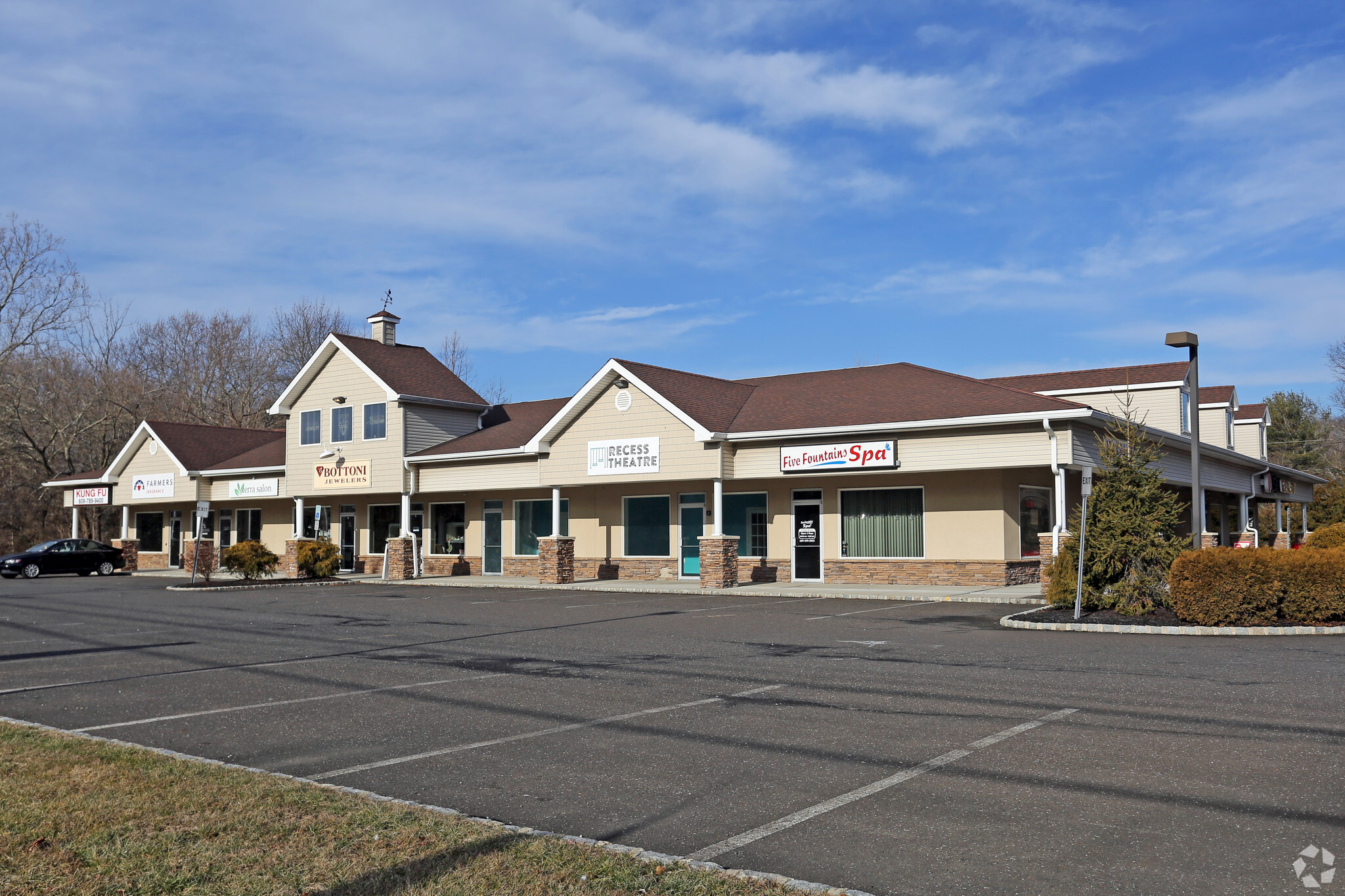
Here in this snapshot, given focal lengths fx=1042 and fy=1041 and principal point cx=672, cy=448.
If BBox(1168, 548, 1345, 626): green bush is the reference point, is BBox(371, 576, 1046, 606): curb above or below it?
below

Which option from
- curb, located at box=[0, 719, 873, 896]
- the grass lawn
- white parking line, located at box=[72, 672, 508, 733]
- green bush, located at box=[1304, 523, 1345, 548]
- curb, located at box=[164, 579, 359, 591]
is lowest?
curb, located at box=[164, 579, 359, 591]

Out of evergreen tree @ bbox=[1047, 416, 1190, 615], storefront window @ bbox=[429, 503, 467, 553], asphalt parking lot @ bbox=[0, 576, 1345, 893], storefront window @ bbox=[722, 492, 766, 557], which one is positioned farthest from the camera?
storefront window @ bbox=[429, 503, 467, 553]

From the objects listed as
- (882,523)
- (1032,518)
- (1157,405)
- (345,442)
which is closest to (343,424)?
(345,442)

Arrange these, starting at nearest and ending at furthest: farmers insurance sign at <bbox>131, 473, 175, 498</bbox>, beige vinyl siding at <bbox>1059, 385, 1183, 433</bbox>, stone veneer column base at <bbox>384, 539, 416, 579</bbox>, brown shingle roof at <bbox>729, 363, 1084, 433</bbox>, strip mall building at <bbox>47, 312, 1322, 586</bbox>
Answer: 1. brown shingle roof at <bbox>729, 363, 1084, 433</bbox>
2. strip mall building at <bbox>47, 312, 1322, 586</bbox>
3. beige vinyl siding at <bbox>1059, 385, 1183, 433</bbox>
4. stone veneer column base at <bbox>384, 539, 416, 579</bbox>
5. farmers insurance sign at <bbox>131, 473, 175, 498</bbox>

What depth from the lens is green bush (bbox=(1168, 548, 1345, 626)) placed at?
50.8 feet

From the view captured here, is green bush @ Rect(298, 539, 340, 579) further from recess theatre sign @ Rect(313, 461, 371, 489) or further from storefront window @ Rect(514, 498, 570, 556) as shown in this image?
storefront window @ Rect(514, 498, 570, 556)

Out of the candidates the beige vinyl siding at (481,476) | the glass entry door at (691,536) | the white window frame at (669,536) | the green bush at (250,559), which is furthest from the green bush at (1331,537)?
the green bush at (250,559)

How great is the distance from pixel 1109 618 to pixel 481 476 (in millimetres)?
20545

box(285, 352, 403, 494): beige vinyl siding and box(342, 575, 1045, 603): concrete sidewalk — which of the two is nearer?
box(342, 575, 1045, 603): concrete sidewalk

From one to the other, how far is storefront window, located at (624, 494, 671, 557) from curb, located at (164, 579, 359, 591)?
29.7ft

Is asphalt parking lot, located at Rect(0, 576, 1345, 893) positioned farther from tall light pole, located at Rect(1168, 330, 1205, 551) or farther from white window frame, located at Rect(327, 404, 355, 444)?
white window frame, located at Rect(327, 404, 355, 444)

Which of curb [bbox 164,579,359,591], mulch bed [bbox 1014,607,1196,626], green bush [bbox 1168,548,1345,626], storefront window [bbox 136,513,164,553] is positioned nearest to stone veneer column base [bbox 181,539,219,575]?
curb [bbox 164,579,359,591]

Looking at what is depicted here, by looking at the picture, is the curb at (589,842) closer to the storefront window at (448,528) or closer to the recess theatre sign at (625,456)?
the recess theatre sign at (625,456)

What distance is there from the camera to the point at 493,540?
3388 centimetres
